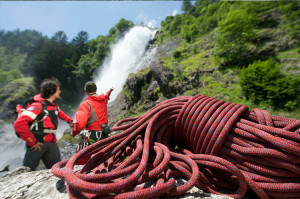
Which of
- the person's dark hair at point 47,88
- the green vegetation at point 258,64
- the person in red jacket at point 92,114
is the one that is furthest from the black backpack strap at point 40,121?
the green vegetation at point 258,64

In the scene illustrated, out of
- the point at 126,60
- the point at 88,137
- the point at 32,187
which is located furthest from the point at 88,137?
the point at 126,60

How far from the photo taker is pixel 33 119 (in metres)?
2.42

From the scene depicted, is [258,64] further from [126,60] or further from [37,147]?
[126,60]

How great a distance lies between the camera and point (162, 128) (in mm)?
1383

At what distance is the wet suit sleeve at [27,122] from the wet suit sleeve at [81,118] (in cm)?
68

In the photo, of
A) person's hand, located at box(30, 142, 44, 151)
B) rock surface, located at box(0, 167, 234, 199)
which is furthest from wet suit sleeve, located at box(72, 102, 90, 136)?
rock surface, located at box(0, 167, 234, 199)

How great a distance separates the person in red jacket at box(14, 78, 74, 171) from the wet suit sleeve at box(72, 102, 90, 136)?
0.25m

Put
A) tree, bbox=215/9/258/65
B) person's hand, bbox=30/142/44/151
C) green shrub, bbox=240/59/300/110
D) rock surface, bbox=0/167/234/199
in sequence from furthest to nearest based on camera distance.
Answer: tree, bbox=215/9/258/65 < green shrub, bbox=240/59/300/110 < person's hand, bbox=30/142/44/151 < rock surface, bbox=0/167/234/199

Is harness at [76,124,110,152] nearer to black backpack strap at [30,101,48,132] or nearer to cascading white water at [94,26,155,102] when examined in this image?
black backpack strap at [30,101,48,132]

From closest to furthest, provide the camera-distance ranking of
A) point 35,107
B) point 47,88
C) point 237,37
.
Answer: point 35,107 → point 47,88 → point 237,37

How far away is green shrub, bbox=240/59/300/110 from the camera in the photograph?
459cm

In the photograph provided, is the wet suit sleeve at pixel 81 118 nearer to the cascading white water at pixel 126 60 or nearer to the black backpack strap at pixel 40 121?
the black backpack strap at pixel 40 121

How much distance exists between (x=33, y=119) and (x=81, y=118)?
30.3 inches

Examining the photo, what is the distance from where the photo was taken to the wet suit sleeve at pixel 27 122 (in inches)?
90.2
